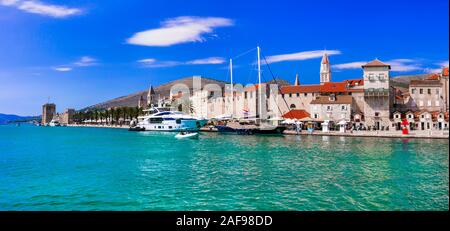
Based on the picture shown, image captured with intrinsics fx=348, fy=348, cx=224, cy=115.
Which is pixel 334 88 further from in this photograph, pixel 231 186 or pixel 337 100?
pixel 231 186

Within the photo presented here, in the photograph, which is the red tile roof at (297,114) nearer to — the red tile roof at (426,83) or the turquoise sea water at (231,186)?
the red tile roof at (426,83)

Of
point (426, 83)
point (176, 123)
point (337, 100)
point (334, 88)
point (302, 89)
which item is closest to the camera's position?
point (426, 83)

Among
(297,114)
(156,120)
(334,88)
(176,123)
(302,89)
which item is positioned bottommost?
(176,123)

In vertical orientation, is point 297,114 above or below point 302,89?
below

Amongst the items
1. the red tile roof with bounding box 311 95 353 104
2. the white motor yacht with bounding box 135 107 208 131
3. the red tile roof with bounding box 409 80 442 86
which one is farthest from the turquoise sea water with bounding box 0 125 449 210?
the white motor yacht with bounding box 135 107 208 131

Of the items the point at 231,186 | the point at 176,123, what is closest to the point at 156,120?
the point at 176,123

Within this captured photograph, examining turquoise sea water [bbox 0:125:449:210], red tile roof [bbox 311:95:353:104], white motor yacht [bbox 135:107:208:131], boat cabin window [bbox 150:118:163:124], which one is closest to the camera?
turquoise sea water [bbox 0:125:449:210]

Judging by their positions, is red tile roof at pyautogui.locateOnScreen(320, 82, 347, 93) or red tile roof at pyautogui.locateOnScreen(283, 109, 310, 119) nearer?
red tile roof at pyautogui.locateOnScreen(283, 109, 310, 119)

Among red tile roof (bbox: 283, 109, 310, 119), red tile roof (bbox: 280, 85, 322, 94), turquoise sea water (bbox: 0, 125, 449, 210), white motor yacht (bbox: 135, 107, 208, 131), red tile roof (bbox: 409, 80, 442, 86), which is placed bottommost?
turquoise sea water (bbox: 0, 125, 449, 210)

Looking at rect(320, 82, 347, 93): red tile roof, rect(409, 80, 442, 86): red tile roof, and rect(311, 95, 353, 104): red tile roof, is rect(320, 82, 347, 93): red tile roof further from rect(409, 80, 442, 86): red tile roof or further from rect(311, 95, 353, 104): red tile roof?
rect(409, 80, 442, 86): red tile roof

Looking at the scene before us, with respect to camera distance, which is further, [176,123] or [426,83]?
[176,123]
